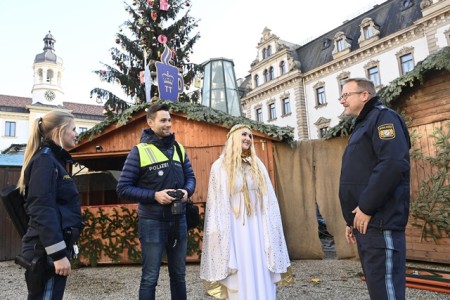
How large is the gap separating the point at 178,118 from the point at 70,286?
3758 mm

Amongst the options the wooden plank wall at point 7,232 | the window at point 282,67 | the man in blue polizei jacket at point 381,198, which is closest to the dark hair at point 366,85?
the man in blue polizei jacket at point 381,198

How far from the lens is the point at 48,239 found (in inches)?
77.0

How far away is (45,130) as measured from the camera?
2.31 m

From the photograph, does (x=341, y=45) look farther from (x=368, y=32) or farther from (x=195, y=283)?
(x=195, y=283)

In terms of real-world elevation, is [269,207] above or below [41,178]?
below

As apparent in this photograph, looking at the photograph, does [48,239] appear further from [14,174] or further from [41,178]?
[14,174]

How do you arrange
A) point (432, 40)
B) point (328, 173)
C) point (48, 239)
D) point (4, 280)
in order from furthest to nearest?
point (432, 40), point (328, 173), point (4, 280), point (48, 239)

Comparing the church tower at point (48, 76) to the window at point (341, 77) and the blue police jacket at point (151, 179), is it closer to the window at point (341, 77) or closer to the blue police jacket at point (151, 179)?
the window at point (341, 77)

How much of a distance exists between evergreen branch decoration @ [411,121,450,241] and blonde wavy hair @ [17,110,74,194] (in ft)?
18.2

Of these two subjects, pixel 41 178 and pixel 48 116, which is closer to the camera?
pixel 41 178

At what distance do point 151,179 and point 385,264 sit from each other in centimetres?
201

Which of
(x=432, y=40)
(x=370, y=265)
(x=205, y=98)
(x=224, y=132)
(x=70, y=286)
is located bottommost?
(x=70, y=286)

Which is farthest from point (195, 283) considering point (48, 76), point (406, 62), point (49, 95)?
point (48, 76)

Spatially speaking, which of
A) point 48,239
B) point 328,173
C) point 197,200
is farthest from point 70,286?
point 328,173
